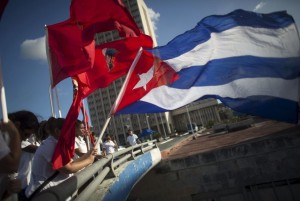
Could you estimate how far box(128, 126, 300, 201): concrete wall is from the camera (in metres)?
7.66

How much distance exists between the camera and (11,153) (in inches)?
60.9

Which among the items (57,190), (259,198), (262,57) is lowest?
(259,198)

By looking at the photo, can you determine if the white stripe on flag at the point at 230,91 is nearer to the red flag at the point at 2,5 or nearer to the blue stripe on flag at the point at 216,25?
the blue stripe on flag at the point at 216,25

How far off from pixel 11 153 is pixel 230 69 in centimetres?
400

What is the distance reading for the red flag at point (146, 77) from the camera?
4914 mm

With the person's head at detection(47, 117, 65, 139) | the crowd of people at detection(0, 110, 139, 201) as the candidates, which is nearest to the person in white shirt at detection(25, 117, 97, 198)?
the crowd of people at detection(0, 110, 139, 201)

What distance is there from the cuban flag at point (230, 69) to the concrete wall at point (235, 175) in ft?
13.6

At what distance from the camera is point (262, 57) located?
451cm

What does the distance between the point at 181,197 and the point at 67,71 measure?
20.8ft

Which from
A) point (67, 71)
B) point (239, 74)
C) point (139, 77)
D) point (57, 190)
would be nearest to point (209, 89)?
point (239, 74)

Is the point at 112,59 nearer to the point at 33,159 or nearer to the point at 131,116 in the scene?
the point at 33,159

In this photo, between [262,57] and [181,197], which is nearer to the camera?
[262,57]

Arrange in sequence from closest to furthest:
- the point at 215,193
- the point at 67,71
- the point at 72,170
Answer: the point at 72,170 < the point at 67,71 < the point at 215,193

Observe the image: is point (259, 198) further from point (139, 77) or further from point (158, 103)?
point (139, 77)
